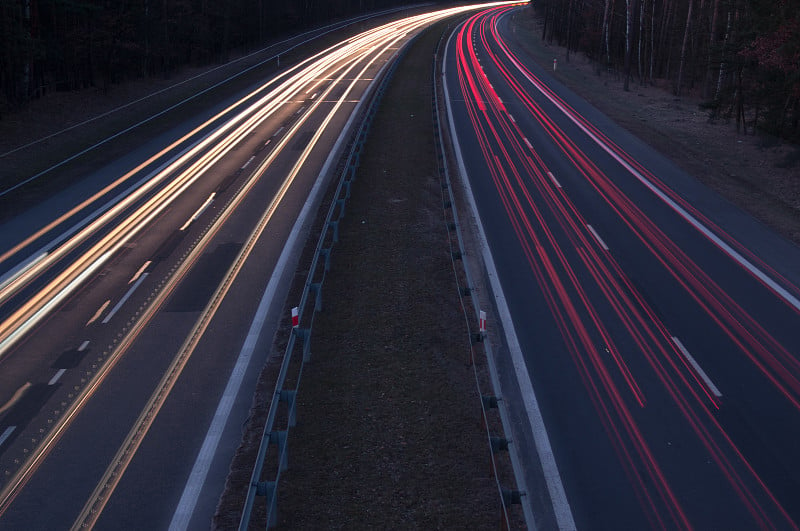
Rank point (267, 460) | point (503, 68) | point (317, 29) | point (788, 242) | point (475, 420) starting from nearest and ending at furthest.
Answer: point (267, 460)
point (475, 420)
point (788, 242)
point (503, 68)
point (317, 29)

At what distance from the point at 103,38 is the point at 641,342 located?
143 ft

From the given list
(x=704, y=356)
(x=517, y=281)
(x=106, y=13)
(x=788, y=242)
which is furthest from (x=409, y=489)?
(x=106, y=13)

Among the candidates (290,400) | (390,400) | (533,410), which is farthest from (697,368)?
(290,400)

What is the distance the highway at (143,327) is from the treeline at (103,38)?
13.5 m

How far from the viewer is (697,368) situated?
1262 centimetres

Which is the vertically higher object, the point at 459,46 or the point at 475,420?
the point at 459,46

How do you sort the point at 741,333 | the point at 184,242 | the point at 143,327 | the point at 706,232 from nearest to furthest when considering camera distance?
the point at 741,333 → the point at 143,327 → the point at 184,242 → the point at 706,232

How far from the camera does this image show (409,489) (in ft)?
30.6

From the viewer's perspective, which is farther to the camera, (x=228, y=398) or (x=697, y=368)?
(x=697, y=368)

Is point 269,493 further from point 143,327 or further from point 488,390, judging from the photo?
point 143,327

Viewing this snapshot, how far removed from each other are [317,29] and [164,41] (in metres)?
33.8

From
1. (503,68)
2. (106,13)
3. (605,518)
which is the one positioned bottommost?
(605,518)

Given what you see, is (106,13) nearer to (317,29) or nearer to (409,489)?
(317,29)

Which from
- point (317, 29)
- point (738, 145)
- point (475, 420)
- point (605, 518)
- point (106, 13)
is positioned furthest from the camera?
point (317, 29)
